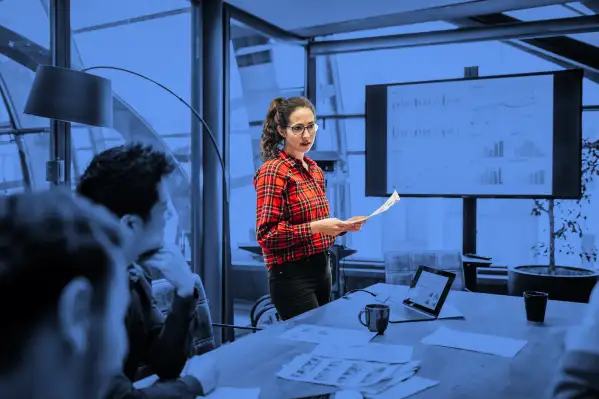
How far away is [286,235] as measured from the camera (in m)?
1.96

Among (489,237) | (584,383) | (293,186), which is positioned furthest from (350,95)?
(584,383)

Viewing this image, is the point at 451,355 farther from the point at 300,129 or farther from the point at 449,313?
the point at 300,129

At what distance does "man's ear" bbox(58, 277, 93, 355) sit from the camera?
36 cm

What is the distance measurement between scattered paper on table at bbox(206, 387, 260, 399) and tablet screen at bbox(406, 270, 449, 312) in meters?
0.87

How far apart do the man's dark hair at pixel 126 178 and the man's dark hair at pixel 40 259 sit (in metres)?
0.05

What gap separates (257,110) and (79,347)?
4.74 meters

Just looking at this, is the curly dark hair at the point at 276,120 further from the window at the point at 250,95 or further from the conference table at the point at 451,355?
the window at the point at 250,95

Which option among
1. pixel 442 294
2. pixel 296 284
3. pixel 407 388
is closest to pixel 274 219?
pixel 296 284

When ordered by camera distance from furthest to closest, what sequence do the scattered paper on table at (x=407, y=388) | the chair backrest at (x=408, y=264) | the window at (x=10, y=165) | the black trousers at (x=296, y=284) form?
1. the chair backrest at (x=408, y=264)
2. the black trousers at (x=296, y=284)
3. the scattered paper on table at (x=407, y=388)
4. the window at (x=10, y=165)

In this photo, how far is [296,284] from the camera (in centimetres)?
208

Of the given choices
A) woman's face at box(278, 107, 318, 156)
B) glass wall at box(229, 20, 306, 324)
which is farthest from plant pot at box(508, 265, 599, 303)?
woman's face at box(278, 107, 318, 156)

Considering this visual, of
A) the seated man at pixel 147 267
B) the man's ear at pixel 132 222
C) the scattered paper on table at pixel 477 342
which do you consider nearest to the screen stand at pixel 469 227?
the scattered paper on table at pixel 477 342

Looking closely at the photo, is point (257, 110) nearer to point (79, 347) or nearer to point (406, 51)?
point (406, 51)

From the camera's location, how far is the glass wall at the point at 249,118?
410 centimetres
